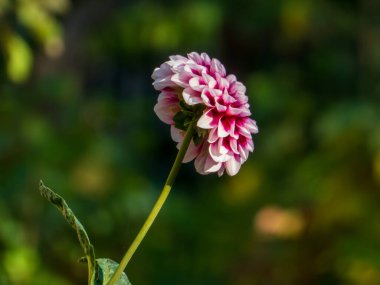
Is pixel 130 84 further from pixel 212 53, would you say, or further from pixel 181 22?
pixel 181 22

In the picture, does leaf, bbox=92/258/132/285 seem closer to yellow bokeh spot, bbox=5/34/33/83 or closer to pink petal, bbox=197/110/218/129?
pink petal, bbox=197/110/218/129

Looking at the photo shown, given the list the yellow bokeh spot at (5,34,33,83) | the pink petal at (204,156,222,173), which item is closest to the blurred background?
the yellow bokeh spot at (5,34,33,83)

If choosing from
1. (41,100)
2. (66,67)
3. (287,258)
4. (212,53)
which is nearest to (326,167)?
(287,258)

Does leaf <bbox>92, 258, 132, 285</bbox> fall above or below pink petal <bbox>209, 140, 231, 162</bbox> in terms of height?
below

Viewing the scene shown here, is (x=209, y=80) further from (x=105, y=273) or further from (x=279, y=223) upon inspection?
(x=279, y=223)

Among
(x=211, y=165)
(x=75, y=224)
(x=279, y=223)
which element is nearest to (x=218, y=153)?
(x=211, y=165)
